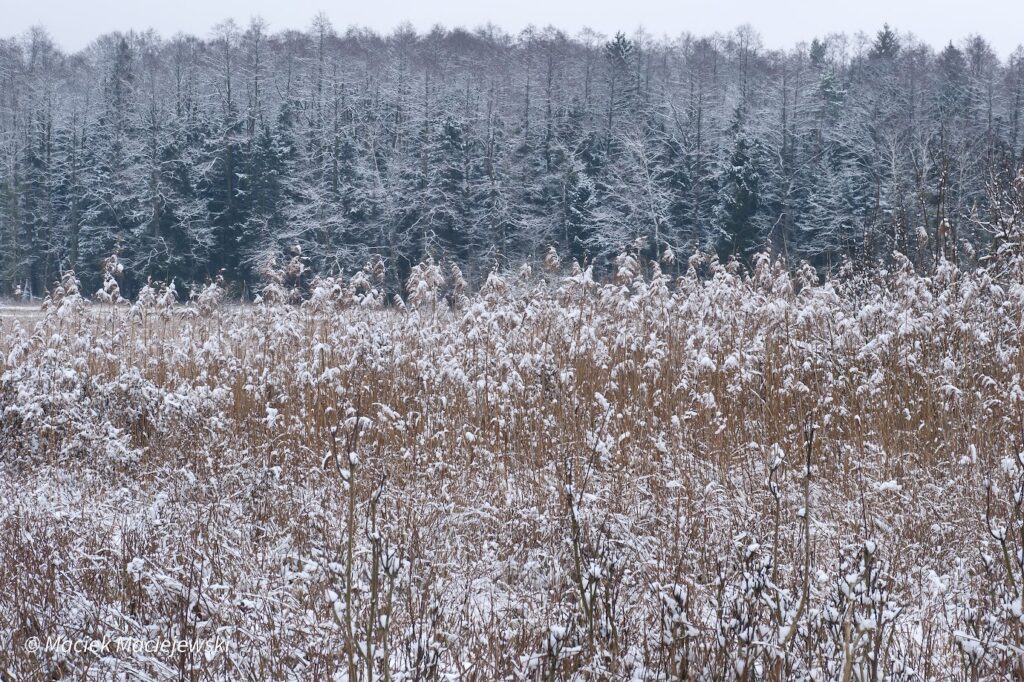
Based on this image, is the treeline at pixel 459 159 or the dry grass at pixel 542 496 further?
the treeline at pixel 459 159

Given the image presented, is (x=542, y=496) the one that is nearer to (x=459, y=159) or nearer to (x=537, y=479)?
(x=537, y=479)

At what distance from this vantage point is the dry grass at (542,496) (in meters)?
2.29

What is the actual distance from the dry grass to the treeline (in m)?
22.9

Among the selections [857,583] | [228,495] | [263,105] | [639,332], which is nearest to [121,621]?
[228,495]

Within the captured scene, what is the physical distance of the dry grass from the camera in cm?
229

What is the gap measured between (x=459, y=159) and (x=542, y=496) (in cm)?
3493

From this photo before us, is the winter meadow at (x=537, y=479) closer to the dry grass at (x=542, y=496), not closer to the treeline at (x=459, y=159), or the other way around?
the dry grass at (x=542, y=496)

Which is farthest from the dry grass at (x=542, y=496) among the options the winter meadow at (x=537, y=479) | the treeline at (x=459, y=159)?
the treeline at (x=459, y=159)

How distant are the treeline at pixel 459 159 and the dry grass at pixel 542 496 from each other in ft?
75.2

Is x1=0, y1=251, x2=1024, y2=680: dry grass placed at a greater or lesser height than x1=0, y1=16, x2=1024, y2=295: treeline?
lesser

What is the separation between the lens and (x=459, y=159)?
37375 mm

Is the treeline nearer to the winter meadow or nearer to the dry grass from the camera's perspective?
the winter meadow

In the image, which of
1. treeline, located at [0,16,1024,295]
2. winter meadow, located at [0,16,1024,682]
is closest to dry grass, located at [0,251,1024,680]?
winter meadow, located at [0,16,1024,682]

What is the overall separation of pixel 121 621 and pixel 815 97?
45040mm
